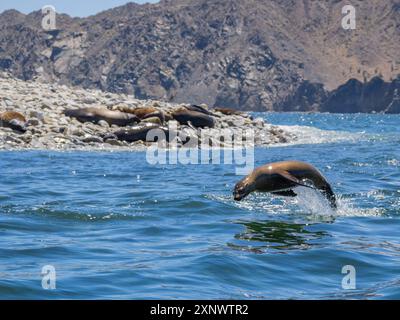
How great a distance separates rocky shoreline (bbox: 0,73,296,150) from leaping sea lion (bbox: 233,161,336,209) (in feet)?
40.1

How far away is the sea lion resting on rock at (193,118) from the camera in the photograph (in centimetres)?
2811

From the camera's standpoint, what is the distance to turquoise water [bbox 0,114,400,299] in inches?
293

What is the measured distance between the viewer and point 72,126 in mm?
25234

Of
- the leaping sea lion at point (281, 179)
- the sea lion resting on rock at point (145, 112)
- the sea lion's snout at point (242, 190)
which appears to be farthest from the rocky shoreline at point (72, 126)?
the leaping sea lion at point (281, 179)

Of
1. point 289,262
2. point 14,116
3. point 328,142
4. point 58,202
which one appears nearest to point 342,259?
point 289,262

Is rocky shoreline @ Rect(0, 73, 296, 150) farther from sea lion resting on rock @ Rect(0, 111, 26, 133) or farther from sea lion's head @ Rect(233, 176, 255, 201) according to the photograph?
sea lion's head @ Rect(233, 176, 255, 201)

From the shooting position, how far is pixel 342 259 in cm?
877

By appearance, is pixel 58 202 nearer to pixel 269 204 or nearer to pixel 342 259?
pixel 269 204

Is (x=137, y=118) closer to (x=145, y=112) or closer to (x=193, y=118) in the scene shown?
(x=145, y=112)

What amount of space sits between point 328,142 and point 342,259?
22.0 metres

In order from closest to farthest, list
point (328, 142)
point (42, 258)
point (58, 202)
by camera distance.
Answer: point (42, 258)
point (58, 202)
point (328, 142)

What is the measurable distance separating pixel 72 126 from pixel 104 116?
1.75m

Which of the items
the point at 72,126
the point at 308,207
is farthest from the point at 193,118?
the point at 308,207

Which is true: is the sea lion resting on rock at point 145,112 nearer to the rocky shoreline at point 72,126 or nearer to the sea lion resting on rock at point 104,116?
the rocky shoreline at point 72,126
